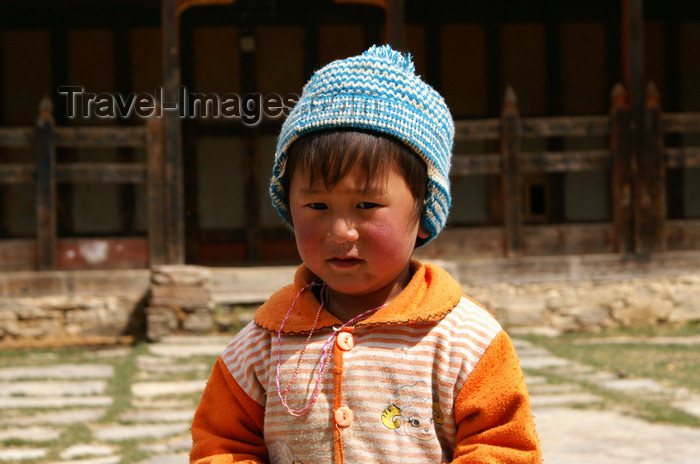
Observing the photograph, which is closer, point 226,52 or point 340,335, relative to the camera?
point 340,335

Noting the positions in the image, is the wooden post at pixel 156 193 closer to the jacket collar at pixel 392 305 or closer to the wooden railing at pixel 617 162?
the wooden railing at pixel 617 162

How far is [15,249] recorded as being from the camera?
23.0 ft

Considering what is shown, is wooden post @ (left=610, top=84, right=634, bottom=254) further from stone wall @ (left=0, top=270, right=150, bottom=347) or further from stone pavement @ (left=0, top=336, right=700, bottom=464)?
stone wall @ (left=0, top=270, right=150, bottom=347)

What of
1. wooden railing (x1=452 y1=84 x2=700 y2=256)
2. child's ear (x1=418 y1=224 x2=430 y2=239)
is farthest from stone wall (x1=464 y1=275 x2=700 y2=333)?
child's ear (x1=418 y1=224 x2=430 y2=239)

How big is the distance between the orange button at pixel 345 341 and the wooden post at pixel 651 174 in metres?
6.30

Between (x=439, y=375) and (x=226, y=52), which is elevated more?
(x=226, y=52)

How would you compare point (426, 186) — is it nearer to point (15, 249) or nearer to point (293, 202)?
point (293, 202)

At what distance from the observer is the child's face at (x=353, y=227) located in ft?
5.36

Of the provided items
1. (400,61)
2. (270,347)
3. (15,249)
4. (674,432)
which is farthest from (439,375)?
(15,249)

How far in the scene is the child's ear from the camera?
1.81 m

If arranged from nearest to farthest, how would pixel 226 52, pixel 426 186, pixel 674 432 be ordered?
pixel 426 186
pixel 674 432
pixel 226 52

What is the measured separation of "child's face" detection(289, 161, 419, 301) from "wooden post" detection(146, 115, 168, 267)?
5.52 m

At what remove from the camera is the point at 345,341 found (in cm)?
167

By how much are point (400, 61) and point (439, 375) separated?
649 mm
